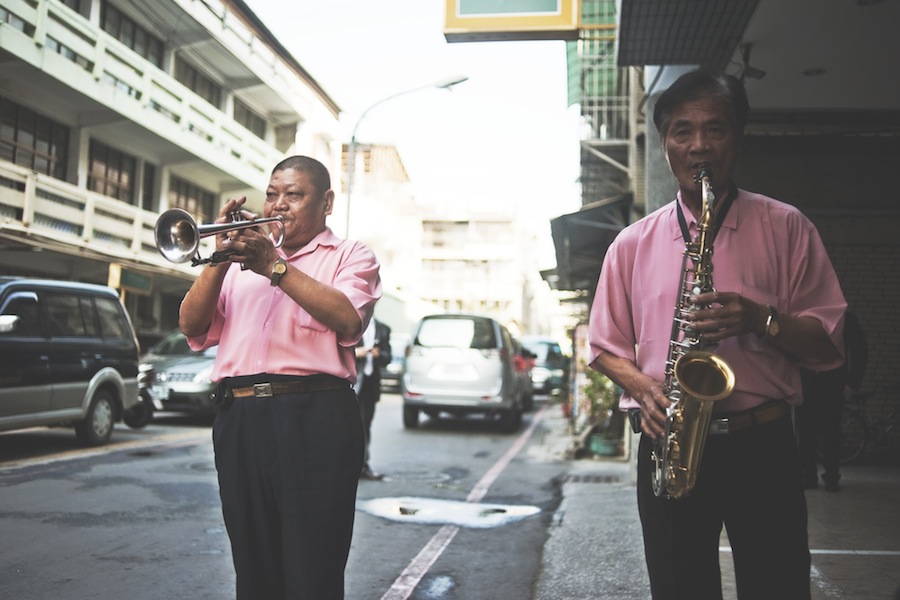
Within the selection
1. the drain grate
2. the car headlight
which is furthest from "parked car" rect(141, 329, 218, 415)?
the drain grate

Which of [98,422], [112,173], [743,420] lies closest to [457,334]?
[98,422]

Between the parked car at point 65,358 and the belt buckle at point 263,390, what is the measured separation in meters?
6.43

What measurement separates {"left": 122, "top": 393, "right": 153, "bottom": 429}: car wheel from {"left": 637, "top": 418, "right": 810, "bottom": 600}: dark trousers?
10.6 meters

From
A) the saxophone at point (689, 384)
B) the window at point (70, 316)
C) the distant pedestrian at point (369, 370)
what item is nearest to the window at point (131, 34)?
the window at point (70, 316)

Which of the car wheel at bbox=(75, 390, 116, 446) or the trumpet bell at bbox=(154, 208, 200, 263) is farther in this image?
the car wheel at bbox=(75, 390, 116, 446)

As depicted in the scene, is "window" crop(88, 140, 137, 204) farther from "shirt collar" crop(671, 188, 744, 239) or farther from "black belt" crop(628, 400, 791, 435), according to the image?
"black belt" crop(628, 400, 791, 435)

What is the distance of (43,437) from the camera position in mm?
10555

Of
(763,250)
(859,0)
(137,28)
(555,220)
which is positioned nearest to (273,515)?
(763,250)

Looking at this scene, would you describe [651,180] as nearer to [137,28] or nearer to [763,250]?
[763,250]

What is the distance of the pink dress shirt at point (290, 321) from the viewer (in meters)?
2.60

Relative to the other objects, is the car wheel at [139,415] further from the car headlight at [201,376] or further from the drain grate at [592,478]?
the drain grate at [592,478]

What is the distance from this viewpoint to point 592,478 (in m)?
8.68

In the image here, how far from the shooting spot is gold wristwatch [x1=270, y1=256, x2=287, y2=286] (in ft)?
7.86

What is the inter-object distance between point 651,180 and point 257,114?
2112cm
